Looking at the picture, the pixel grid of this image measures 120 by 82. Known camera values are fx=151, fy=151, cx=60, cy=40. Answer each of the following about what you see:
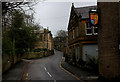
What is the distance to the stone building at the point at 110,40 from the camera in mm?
12523

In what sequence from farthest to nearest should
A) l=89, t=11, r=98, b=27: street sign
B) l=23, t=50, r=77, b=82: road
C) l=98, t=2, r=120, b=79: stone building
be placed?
l=23, t=50, r=77, b=82: road
l=89, t=11, r=98, b=27: street sign
l=98, t=2, r=120, b=79: stone building

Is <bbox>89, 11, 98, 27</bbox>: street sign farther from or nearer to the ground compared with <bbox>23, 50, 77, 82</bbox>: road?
farther from the ground

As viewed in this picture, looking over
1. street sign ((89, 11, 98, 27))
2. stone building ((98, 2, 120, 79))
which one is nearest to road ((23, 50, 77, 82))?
stone building ((98, 2, 120, 79))

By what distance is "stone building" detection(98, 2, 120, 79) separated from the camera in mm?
12523

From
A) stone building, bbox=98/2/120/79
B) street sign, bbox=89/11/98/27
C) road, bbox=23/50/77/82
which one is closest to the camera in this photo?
stone building, bbox=98/2/120/79

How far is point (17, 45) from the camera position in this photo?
36688 mm

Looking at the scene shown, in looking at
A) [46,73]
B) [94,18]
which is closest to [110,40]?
[94,18]

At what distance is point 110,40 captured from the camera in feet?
41.8

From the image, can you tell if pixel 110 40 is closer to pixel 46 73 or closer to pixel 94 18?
pixel 94 18

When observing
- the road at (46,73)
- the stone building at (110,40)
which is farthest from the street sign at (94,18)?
the road at (46,73)

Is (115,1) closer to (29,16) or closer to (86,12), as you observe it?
(29,16)

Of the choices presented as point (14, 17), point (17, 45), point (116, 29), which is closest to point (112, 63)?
point (116, 29)

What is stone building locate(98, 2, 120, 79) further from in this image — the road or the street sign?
the road

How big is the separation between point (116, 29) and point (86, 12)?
11.6 metres
